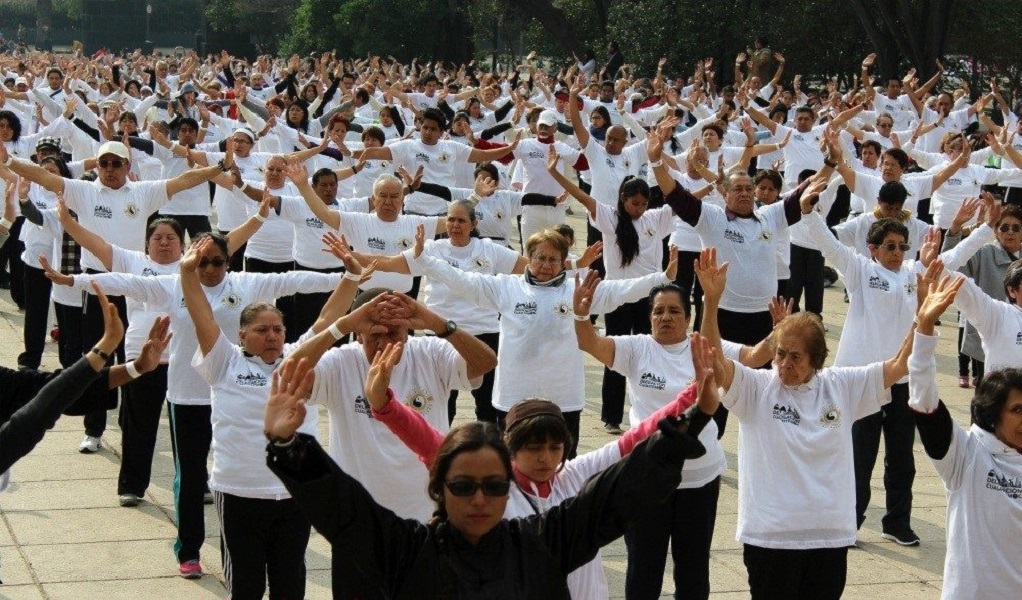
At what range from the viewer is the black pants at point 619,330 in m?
11.5

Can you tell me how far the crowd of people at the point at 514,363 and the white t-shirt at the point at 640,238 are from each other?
0.09 ft

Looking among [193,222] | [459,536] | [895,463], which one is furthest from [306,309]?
[459,536]

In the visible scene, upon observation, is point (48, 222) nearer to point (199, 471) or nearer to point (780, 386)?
point (199, 471)

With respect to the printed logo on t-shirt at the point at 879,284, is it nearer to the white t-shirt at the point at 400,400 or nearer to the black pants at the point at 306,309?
the white t-shirt at the point at 400,400

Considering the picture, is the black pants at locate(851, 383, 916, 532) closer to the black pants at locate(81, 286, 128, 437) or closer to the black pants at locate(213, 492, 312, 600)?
the black pants at locate(213, 492, 312, 600)

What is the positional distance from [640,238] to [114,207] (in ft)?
12.7

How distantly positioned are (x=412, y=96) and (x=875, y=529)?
58.9 feet

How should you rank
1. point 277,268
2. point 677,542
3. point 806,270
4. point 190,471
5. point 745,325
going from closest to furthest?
point 677,542 → point 190,471 → point 745,325 → point 277,268 → point 806,270

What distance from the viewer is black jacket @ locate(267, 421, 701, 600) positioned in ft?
12.5

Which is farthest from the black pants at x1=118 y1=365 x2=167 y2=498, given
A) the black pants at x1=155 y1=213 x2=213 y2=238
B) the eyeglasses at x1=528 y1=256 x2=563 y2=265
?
the black pants at x1=155 y1=213 x2=213 y2=238

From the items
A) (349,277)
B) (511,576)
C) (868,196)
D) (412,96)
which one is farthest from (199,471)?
(412,96)

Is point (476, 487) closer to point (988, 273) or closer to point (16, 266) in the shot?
point (988, 273)

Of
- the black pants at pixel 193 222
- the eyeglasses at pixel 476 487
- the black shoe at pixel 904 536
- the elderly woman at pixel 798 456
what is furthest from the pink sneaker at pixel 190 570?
the black pants at pixel 193 222

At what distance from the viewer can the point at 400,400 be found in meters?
6.54
